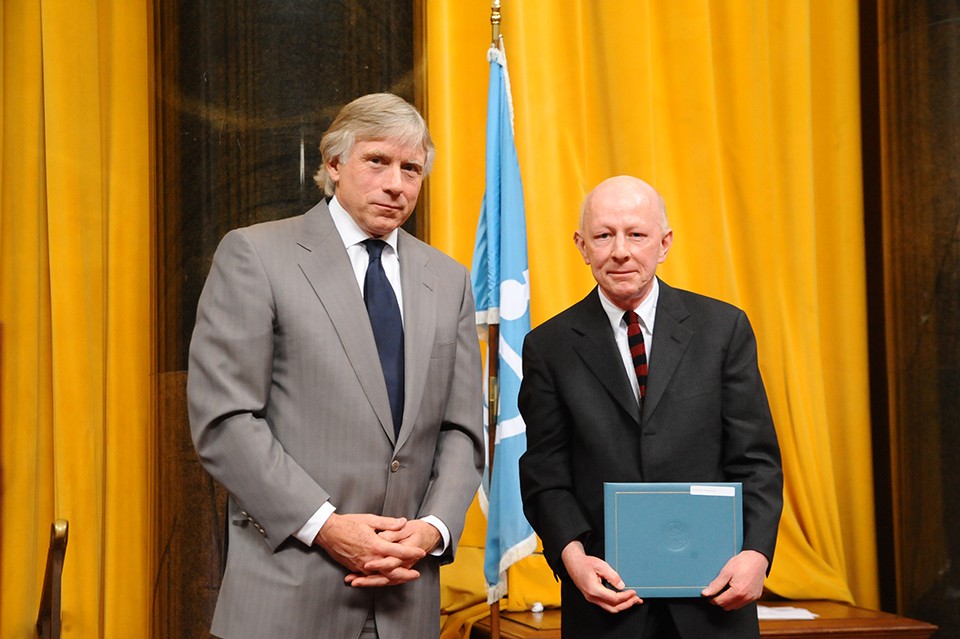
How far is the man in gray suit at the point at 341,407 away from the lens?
2.44 meters

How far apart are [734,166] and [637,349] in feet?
10.5

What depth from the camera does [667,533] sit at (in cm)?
254

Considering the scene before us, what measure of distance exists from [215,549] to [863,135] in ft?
13.5

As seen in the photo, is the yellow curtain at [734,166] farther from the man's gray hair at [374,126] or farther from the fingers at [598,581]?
the fingers at [598,581]

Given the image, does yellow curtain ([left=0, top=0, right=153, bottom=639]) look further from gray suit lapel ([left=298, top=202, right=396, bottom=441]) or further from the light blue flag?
gray suit lapel ([left=298, top=202, right=396, bottom=441])

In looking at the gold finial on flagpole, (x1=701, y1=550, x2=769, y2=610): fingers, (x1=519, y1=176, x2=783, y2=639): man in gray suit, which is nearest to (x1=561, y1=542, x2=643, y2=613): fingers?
(x1=519, y1=176, x2=783, y2=639): man in gray suit

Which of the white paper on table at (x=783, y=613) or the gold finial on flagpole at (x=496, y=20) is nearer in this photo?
the gold finial on flagpole at (x=496, y=20)

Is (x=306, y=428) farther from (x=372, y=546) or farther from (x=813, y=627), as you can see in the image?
(x=813, y=627)

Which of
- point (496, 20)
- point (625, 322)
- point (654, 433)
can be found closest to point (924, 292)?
point (496, 20)

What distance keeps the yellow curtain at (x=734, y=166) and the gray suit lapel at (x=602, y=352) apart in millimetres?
2455

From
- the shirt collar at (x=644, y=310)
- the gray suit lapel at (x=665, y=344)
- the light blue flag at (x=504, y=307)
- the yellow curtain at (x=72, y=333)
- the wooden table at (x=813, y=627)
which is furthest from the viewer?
the yellow curtain at (x=72, y=333)

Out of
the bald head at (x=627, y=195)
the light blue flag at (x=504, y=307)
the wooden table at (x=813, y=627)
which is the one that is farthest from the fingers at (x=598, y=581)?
the wooden table at (x=813, y=627)

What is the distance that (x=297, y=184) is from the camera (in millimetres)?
4496

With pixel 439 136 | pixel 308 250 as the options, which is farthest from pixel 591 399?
pixel 439 136
